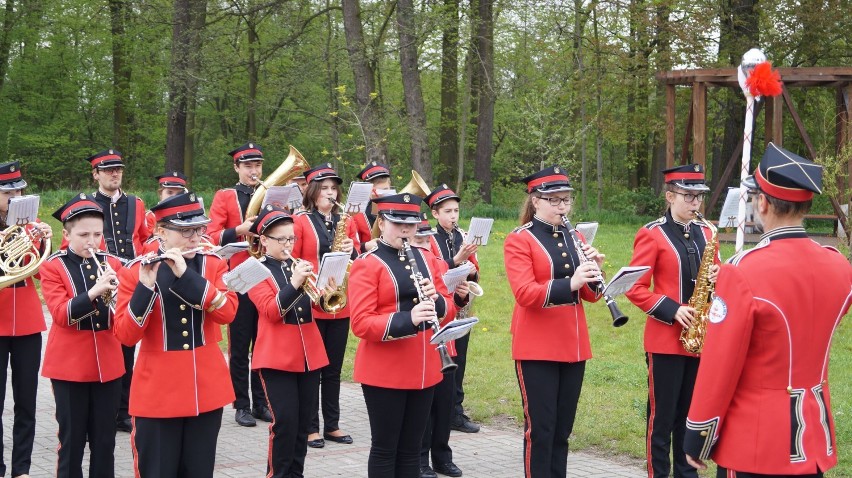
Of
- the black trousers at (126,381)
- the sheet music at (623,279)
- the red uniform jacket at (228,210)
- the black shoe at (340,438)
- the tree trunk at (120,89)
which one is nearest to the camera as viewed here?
the sheet music at (623,279)

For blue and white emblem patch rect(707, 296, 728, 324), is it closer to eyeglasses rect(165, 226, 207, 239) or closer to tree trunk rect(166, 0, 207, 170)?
eyeglasses rect(165, 226, 207, 239)

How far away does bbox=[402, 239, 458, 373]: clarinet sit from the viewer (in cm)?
559

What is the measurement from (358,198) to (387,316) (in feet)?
8.44

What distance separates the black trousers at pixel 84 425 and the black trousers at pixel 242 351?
2.48 m

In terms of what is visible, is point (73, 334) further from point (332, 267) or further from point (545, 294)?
point (545, 294)

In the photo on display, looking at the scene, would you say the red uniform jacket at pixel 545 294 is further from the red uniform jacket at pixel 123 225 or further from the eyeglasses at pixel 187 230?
the red uniform jacket at pixel 123 225

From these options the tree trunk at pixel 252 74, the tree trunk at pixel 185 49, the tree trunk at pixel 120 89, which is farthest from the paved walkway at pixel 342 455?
the tree trunk at pixel 120 89

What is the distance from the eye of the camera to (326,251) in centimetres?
823

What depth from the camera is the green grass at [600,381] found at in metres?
8.25

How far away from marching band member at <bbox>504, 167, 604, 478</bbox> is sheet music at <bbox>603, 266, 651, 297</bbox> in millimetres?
205

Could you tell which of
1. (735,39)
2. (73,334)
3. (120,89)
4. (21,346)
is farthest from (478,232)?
(120,89)

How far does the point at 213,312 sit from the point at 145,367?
19.1 inches

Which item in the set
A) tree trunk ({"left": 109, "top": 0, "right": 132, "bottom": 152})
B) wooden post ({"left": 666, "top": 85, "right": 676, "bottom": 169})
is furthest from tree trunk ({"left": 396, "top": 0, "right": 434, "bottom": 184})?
tree trunk ({"left": 109, "top": 0, "right": 132, "bottom": 152})

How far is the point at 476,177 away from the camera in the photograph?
97.5ft
